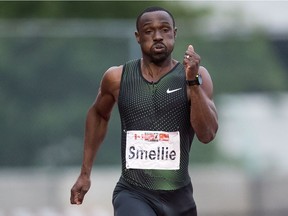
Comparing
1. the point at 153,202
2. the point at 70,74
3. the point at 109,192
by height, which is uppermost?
the point at 70,74

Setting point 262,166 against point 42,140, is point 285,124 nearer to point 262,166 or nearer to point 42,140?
point 262,166

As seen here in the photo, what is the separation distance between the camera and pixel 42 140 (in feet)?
58.2

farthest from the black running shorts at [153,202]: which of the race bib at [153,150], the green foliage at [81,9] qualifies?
the green foliage at [81,9]

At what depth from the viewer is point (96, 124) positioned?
9641mm

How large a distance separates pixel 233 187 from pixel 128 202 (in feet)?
30.8

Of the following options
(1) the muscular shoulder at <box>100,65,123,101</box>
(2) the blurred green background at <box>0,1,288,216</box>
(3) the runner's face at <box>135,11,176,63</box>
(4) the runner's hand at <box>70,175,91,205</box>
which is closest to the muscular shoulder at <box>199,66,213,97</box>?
(3) the runner's face at <box>135,11,176,63</box>

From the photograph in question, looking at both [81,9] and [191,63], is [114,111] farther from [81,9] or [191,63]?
[191,63]

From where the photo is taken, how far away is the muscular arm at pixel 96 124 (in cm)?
932

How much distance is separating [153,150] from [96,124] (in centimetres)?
71

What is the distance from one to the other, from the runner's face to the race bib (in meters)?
0.53

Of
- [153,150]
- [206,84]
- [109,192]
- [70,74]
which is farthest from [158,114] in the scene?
[70,74]

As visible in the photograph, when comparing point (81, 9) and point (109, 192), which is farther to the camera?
point (81, 9)

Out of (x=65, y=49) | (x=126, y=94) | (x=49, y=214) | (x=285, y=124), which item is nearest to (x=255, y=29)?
(x=285, y=124)

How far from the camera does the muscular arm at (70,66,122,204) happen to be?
9320 millimetres
